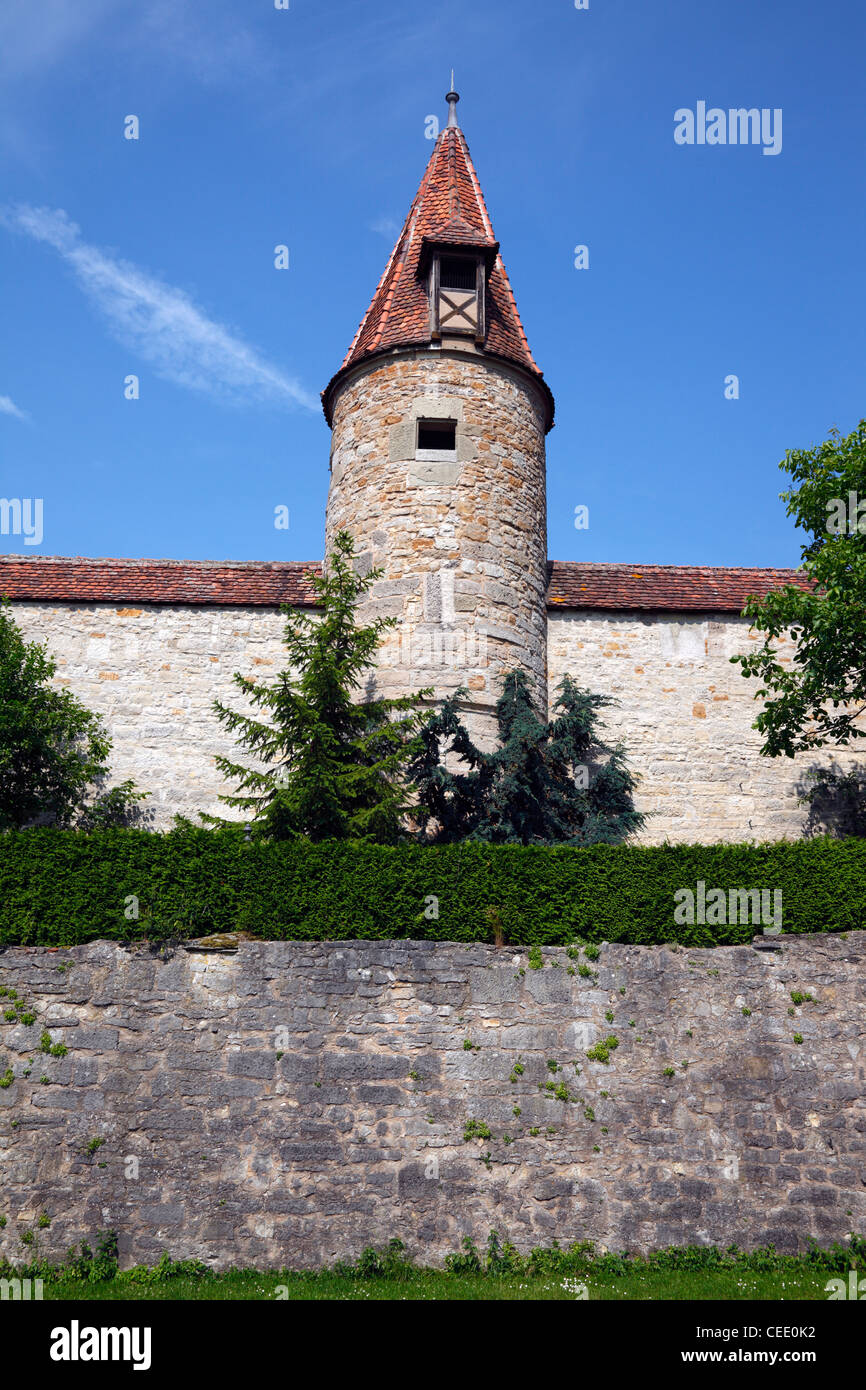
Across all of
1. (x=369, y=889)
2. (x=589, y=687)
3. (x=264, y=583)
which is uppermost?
(x=264, y=583)

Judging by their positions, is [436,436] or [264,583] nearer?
[436,436]

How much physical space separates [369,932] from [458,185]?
45.0 feet

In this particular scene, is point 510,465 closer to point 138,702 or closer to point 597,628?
point 597,628

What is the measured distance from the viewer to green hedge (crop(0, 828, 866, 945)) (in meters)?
11.0

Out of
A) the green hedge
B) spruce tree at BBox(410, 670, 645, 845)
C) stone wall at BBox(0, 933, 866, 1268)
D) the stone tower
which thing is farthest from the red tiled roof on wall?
stone wall at BBox(0, 933, 866, 1268)

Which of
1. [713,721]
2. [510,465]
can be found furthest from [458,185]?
[713,721]

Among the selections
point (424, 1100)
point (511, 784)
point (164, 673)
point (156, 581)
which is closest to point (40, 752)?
point (164, 673)

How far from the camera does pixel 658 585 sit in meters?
18.0

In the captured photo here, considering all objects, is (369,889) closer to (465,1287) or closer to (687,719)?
(465,1287)

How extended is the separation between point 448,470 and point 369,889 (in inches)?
288

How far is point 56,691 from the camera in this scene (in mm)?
15711

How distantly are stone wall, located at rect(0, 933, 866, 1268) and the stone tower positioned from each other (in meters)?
4.89

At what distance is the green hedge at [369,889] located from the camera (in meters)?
11.0
